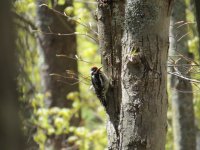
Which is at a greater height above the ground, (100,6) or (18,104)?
(100,6)

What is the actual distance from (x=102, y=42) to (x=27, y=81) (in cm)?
209

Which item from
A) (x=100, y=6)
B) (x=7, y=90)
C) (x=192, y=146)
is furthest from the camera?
(x=192, y=146)

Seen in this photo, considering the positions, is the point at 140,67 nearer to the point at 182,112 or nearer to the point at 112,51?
the point at 112,51

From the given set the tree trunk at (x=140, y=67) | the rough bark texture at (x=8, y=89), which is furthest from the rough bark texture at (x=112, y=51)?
the rough bark texture at (x=8, y=89)

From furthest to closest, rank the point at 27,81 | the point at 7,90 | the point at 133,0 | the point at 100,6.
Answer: the point at 100,6 < the point at 133,0 < the point at 27,81 < the point at 7,90

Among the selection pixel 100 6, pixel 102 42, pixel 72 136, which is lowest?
pixel 72 136

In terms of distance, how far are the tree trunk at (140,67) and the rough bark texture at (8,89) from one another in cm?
205

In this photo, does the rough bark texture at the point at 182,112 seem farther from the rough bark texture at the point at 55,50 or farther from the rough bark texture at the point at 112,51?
the rough bark texture at the point at 112,51

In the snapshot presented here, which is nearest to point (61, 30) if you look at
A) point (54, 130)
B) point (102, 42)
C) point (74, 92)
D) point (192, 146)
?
point (74, 92)

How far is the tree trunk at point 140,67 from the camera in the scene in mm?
3434

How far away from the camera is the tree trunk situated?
3434 mm

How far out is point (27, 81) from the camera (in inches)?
71.0

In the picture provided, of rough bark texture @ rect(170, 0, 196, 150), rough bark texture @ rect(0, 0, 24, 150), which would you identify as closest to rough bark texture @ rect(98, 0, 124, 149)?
rough bark texture @ rect(0, 0, 24, 150)

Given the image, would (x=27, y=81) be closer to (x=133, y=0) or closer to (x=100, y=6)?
(x=133, y=0)
